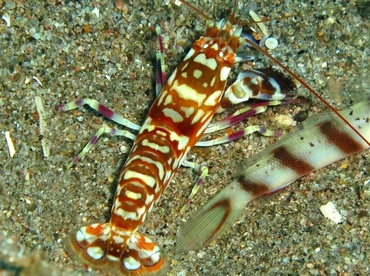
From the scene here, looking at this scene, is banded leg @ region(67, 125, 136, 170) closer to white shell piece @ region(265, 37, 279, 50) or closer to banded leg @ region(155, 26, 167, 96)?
banded leg @ region(155, 26, 167, 96)

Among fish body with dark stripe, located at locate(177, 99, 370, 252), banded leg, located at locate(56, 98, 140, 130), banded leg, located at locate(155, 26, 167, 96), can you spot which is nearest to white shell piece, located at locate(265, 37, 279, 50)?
fish body with dark stripe, located at locate(177, 99, 370, 252)

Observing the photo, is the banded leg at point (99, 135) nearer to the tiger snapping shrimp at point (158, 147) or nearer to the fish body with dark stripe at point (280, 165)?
the tiger snapping shrimp at point (158, 147)

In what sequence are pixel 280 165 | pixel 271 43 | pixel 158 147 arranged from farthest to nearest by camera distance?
pixel 271 43 < pixel 280 165 < pixel 158 147

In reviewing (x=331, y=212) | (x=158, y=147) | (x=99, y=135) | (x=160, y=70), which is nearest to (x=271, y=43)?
(x=160, y=70)

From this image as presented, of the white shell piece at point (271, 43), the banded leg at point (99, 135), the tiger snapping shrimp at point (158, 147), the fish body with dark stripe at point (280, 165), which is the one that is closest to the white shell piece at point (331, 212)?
the fish body with dark stripe at point (280, 165)

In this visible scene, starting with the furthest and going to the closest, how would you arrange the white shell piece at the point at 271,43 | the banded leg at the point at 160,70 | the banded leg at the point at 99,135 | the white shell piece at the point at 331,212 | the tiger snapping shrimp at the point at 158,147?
the white shell piece at the point at 271,43
the banded leg at the point at 160,70
the banded leg at the point at 99,135
the white shell piece at the point at 331,212
the tiger snapping shrimp at the point at 158,147

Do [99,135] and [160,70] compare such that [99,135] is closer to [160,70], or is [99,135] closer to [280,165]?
[160,70]
